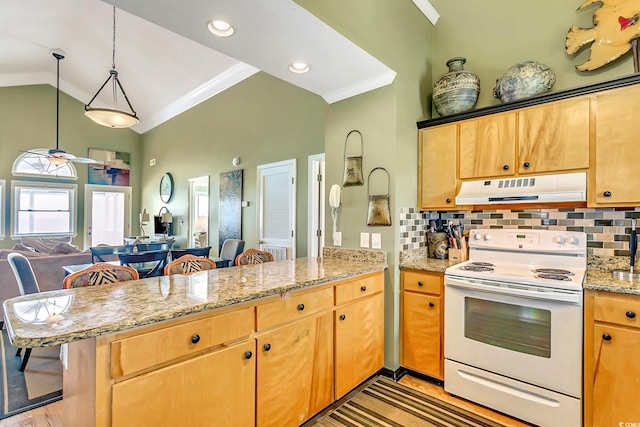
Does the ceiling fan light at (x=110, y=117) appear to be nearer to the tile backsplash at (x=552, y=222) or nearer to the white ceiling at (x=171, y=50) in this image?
the white ceiling at (x=171, y=50)

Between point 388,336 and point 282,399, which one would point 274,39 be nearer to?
point 282,399

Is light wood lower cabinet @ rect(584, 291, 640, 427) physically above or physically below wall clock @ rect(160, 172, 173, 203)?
below

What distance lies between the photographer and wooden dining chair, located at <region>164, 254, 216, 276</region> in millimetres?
2188

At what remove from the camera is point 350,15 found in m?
1.97

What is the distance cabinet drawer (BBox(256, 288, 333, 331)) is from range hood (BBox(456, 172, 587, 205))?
138cm

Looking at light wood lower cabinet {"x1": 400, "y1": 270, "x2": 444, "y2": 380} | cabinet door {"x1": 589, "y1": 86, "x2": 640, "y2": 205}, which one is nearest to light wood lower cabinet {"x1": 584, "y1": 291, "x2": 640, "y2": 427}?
cabinet door {"x1": 589, "y1": 86, "x2": 640, "y2": 205}

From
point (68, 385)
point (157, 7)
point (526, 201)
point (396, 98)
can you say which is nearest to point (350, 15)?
point (396, 98)

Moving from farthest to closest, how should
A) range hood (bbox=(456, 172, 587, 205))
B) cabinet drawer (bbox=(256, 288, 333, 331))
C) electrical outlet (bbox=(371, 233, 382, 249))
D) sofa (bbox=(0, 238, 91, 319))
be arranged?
sofa (bbox=(0, 238, 91, 319)) < electrical outlet (bbox=(371, 233, 382, 249)) < range hood (bbox=(456, 172, 587, 205)) < cabinet drawer (bbox=(256, 288, 333, 331))

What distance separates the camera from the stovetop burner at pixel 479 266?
2215 millimetres

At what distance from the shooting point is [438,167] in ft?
8.74

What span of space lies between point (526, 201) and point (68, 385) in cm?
283

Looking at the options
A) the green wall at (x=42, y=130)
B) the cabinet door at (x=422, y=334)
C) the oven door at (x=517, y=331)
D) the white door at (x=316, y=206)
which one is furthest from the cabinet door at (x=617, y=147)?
the green wall at (x=42, y=130)

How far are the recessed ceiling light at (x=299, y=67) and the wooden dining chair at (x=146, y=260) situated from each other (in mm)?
2107

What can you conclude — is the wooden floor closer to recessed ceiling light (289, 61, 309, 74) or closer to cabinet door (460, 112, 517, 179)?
cabinet door (460, 112, 517, 179)
